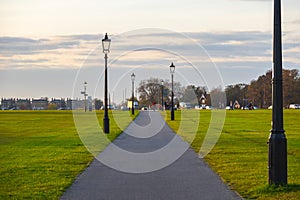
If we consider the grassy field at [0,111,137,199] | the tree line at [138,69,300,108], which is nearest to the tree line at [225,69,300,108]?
the tree line at [138,69,300,108]

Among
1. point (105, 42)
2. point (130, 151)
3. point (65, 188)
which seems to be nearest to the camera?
point (65, 188)

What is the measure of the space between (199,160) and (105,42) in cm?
1588

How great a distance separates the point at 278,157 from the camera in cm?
1211

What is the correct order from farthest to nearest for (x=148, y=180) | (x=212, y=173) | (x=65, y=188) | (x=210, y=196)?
(x=212, y=173) → (x=148, y=180) → (x=65, y=188) → (x=210, y=196)

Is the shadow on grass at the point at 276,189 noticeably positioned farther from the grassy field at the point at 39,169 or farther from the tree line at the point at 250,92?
the tree line at the point at 250,92

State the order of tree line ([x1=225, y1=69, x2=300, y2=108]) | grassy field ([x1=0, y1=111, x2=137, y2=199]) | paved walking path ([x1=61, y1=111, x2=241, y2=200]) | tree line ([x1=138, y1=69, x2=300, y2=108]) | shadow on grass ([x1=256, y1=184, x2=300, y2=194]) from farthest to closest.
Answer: tree line ([x1=225, y1=69, x2=300, y2=108]) → tree line ([x1=138, y1=69, x2=300, y2=108]) → grassy field ([x1=0, y1=111, x2=137, y2=199]) → shadow on grass ([x1=256, y1=184, x2=300, y2=194]) → paved walking path ([x1=61, y1=111, x2=241, y2=200])

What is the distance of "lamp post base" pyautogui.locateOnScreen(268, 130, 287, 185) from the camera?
39.7 feet

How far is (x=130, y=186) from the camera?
507 inches

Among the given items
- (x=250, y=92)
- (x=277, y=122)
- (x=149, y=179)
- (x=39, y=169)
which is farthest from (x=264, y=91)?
(x=277, y=122)

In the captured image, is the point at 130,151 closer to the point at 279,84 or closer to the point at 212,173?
the point at 212,173

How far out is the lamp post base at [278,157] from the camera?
12.1m

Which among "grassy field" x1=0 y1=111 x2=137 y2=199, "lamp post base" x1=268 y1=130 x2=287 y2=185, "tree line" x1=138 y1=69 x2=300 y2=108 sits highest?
"tree line" x1=138 y1=69 x2=300 y2=108

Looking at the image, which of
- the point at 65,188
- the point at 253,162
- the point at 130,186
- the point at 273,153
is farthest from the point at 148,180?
the point at 253,162

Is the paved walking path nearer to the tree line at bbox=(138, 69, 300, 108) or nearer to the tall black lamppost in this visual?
the tall black lamppost
